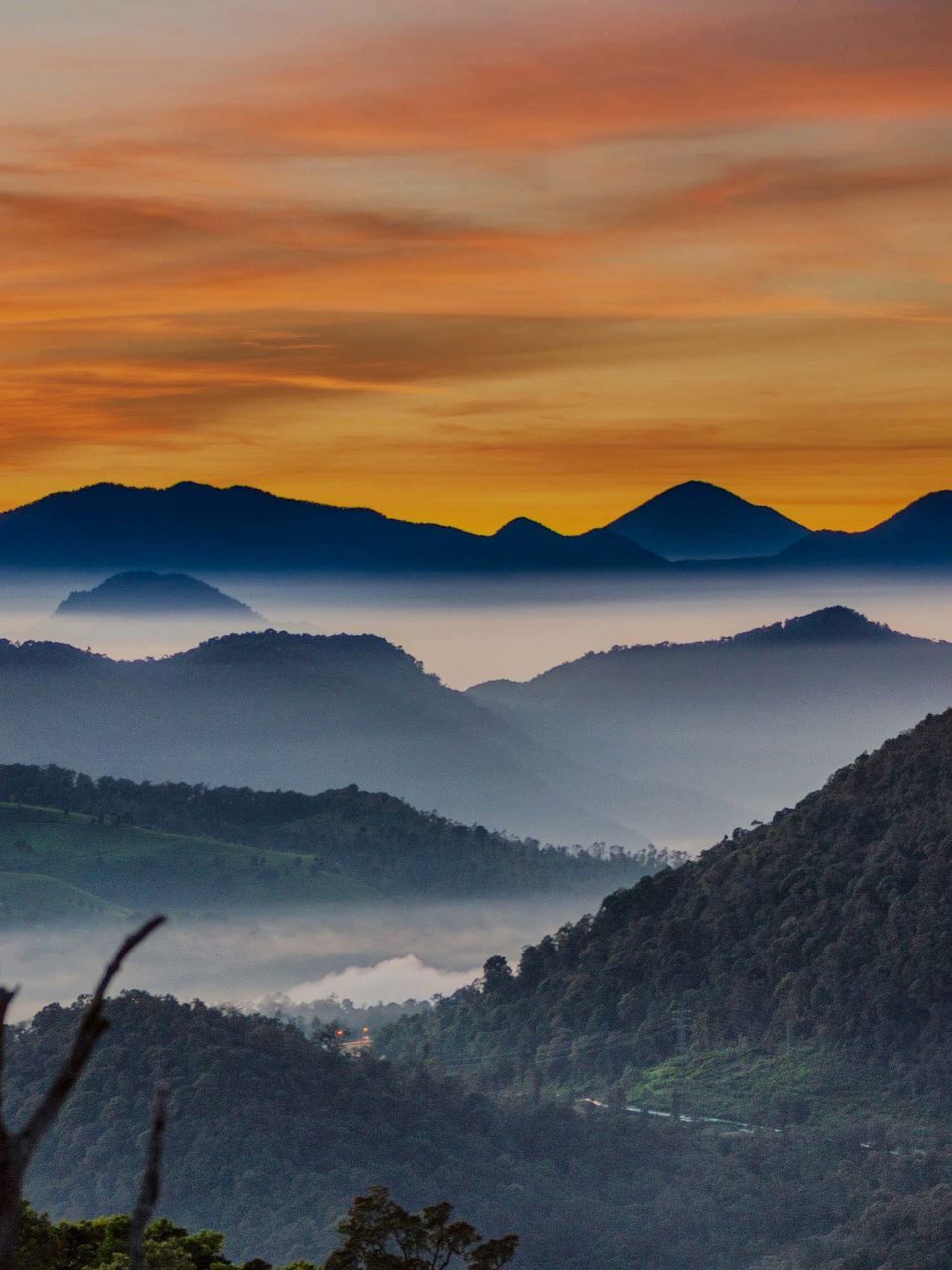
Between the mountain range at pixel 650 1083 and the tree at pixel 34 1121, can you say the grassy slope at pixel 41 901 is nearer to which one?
the mountain range at pixel 650 1083

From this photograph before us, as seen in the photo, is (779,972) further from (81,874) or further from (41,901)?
(81,874)

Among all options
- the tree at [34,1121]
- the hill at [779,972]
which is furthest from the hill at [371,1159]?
the tree at [34,1121]

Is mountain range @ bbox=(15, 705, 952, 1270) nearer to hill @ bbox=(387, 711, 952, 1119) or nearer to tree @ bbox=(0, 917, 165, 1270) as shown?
hill @ bbox=(387, 711, 952, 1119)

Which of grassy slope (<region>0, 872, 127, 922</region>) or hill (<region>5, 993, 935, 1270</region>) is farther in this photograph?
grassy slope (<region>0, 872, 127, 922</region>)

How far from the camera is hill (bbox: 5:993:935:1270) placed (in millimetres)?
81562

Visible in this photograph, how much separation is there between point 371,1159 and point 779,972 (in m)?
32.1

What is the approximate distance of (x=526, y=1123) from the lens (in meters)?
93.5

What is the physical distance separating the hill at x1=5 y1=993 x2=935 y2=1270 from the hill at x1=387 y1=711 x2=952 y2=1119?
440 inches

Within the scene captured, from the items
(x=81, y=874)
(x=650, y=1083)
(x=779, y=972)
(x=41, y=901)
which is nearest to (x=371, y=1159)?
(x=650, y=1083)

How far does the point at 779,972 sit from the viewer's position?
366 ft

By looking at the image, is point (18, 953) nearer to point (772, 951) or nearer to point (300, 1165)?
point (772, 951)

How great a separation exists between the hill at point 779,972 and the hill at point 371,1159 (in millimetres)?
11167

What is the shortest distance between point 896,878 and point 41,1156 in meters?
45.3

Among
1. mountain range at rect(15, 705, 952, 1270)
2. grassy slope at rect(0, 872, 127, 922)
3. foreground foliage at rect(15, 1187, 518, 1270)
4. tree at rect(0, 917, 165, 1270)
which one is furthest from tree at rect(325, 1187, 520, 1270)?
grassy slope at rect(0, 872, 127, 922)
